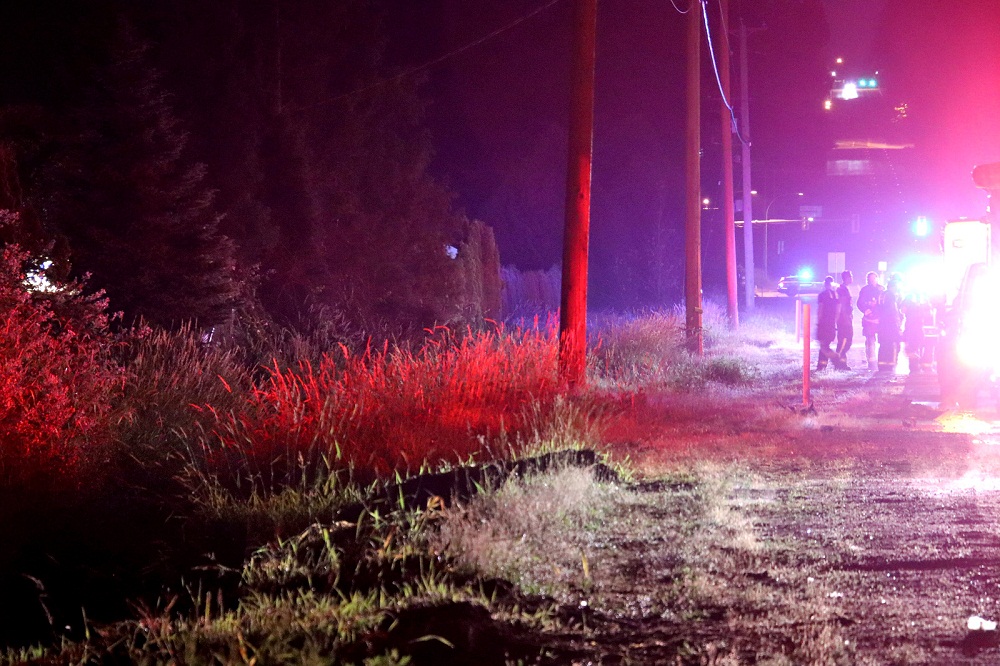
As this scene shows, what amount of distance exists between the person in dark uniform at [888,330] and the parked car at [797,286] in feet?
115

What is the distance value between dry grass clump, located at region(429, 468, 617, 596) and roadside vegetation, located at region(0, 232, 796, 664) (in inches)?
0.8

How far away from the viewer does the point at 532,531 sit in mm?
6664

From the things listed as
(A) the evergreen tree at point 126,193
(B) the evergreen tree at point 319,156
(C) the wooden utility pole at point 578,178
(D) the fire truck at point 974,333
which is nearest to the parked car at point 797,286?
(B) the evergreen tree at point 319,156

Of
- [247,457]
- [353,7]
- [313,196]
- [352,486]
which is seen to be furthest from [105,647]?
[353,7]

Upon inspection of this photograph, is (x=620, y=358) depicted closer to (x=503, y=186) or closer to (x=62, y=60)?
(x=62, y=60)

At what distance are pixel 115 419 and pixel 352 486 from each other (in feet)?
10.7

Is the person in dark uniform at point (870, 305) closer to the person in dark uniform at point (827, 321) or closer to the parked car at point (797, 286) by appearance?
the person in dark uniform at point (827, 321)

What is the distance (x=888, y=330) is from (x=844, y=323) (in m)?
0.89

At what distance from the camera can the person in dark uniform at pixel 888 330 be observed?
69.8ft

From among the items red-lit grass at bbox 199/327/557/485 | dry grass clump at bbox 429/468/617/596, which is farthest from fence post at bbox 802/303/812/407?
dry grass clump at bbox 429/468/617/596

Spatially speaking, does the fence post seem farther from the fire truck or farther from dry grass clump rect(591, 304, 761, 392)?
dry grass clump rect(591, 304, 761, 392)

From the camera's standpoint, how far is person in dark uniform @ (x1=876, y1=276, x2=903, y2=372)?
2127 cm

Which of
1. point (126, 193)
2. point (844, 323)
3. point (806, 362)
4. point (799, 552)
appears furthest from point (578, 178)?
point (844, 323)

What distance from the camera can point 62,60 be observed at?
56.3 ft
